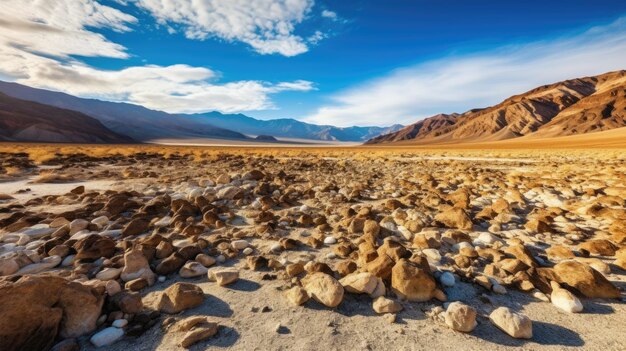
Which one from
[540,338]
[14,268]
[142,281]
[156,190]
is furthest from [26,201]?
[540,338]

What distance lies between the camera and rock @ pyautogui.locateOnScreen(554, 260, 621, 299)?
2.88m

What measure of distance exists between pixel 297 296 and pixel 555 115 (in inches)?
7063

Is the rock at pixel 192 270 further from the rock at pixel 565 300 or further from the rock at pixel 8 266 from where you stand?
the rock at pixel 565 300

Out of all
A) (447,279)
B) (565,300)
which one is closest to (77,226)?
(447,279)

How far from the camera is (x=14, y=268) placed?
3.33 m

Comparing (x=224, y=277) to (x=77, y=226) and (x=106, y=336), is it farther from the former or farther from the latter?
(x=77, y=226)

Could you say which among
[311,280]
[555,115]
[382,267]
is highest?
[555,115]

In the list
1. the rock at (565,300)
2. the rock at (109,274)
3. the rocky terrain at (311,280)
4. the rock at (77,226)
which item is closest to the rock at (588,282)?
the rocky terrain at (311,280)

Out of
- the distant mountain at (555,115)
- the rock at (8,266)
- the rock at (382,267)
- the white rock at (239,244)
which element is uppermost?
the distant mountain at (555,115)

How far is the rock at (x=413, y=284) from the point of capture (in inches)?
114

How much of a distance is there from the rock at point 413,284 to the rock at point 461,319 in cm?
38

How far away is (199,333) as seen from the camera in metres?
2.35

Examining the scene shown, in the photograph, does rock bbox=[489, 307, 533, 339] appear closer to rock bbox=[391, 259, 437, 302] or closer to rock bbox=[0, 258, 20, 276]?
rock bbox=[391, 259, 437, 302]

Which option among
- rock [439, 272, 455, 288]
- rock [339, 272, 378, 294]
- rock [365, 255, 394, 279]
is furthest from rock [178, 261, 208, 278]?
rock [439, 272, 455, 288]
